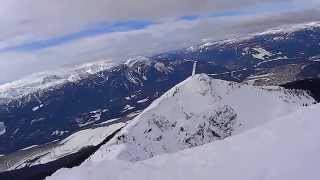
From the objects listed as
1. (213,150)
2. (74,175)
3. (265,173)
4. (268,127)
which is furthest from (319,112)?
(74,175)

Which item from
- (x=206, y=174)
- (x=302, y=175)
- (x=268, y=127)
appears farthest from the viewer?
(x=268, y=127)

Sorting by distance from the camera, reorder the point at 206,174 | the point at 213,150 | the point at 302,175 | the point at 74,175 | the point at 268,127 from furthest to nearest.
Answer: the point at 268,127, the point at 213,150, the point at 74,175, the point at 206,174, the point at 302,175

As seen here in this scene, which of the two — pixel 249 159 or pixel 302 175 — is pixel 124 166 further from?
pixel 302 175

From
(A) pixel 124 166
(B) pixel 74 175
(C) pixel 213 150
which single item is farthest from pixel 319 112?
(B) pixel 74 175

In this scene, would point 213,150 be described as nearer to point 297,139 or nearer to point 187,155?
point 187,155

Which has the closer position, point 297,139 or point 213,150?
point 297,139

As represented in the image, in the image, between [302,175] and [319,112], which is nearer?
[302,175]
